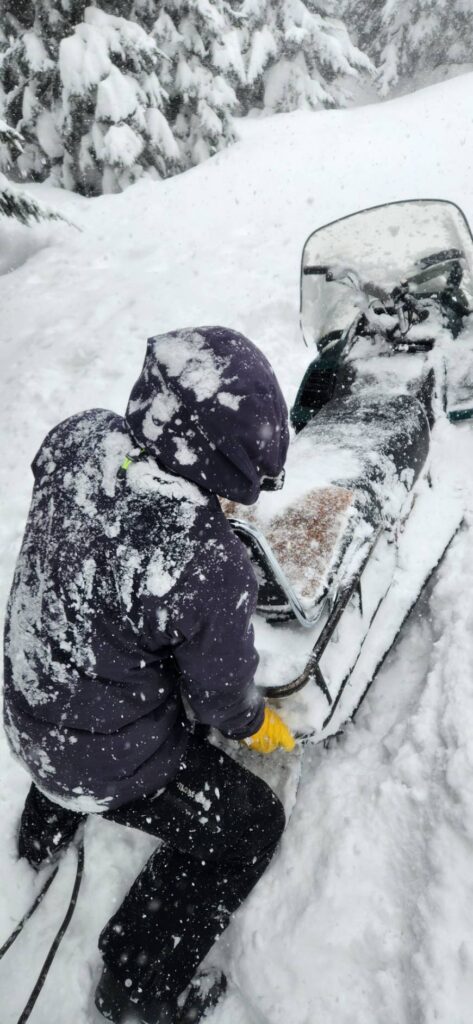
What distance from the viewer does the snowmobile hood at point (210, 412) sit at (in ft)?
4.84

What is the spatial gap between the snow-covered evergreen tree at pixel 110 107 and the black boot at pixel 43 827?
10.1 meters

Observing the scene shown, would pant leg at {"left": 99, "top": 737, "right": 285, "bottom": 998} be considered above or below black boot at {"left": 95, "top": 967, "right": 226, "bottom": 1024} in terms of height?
above

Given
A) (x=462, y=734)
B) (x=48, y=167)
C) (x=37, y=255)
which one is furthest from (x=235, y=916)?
(x=48, y=167)

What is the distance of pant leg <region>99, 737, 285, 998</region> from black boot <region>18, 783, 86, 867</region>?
0.53 metres

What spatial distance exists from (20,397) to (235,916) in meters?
4.97

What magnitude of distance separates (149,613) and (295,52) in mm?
17165

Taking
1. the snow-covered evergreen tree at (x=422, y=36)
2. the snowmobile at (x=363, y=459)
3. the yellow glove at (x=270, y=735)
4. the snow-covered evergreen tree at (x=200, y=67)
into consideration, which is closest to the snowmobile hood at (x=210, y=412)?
the snowmobile at (x=363, y=459)

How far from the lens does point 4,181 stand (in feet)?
18.4

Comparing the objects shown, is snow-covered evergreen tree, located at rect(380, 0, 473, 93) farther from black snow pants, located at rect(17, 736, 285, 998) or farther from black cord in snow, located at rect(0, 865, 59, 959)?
black cord in snow, located at rect(0, 865, 59, 959)

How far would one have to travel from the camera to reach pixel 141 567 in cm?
148

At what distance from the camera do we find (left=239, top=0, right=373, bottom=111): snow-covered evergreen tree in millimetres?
12727

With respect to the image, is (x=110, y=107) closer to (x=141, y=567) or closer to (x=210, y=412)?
(x=210, y=412)

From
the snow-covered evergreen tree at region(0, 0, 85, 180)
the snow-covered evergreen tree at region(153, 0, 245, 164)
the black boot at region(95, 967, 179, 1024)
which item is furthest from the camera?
the snow-covered evergreen tree at region(153, 0, 245, 164)

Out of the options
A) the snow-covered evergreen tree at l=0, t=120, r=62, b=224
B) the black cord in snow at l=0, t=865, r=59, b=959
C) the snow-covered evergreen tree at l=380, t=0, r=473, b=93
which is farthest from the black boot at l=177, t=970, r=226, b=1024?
the snow-covered evergreen tree at l=380, t=0, r=473, b=93
